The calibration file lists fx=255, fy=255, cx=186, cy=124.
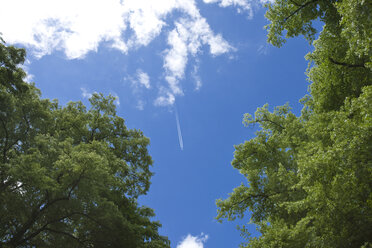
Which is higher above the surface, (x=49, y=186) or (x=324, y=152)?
(x=49, y=186)

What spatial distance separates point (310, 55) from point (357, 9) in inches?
250

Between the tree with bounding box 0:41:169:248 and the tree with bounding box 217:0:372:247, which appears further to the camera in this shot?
the tree with bounding box 0:41:169:248

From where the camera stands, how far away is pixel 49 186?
1106 centimetres

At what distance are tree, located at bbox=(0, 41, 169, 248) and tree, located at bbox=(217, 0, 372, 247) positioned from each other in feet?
21.6

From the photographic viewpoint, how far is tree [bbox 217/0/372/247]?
7.78m

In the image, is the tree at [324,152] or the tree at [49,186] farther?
the tree at [49,186]

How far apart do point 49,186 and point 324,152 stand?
11137mm

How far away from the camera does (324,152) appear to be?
898 centimetres

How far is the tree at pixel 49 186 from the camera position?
1167 cm

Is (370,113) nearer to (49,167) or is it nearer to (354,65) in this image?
(354,65)

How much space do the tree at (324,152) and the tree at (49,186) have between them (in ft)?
21.6

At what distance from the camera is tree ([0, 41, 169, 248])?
11.7 meters

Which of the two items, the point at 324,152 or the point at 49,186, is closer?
the point at 324,152

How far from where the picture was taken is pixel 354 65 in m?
10.4
